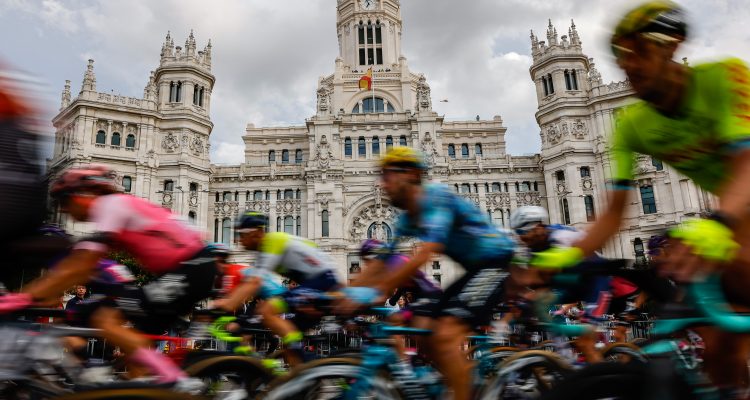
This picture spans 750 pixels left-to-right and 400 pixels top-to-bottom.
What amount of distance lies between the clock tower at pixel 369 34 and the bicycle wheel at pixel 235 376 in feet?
162

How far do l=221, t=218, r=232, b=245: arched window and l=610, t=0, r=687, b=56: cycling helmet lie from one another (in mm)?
42756

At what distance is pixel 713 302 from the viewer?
7.02ft

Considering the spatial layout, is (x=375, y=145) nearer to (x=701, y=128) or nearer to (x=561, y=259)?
(x=561, y=259)

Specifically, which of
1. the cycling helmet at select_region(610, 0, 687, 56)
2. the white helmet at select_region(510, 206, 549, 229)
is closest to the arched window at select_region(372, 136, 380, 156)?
the white helmet at select_region(510, 206, 549, 229)

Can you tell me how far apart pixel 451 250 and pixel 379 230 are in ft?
125

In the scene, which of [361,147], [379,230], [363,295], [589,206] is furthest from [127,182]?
[363,295]

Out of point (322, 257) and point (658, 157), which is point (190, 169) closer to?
point (322, 257)

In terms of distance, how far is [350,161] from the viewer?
43875 millimetres

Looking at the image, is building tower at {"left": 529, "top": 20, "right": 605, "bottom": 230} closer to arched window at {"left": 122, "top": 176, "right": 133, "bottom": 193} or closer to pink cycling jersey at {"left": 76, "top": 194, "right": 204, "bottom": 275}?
arched window at {"left": 122, "top": 176, "right": 133, "bottom": 193}

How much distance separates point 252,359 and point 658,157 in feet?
12.9

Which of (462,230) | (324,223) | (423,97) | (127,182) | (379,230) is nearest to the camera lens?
(462,230)

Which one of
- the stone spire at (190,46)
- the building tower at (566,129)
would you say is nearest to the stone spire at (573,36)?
the building tower at (566,129)

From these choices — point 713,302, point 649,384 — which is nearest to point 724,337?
point 713,302

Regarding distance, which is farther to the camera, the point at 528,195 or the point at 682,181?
the point at 528,195
